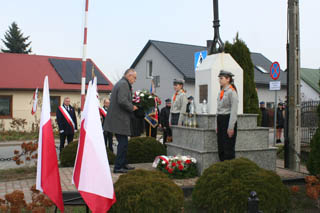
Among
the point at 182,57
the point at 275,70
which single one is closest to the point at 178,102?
the point at 275,70

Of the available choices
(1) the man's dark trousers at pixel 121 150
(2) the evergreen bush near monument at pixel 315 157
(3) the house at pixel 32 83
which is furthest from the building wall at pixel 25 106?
(2) the evergreen bush near monument at pixel 315 157

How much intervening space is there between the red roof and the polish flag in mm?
21224

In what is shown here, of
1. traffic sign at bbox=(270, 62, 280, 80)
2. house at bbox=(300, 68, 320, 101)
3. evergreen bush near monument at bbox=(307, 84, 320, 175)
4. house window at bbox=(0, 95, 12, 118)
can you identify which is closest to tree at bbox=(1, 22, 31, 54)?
house window at bbox=(0, 95, 12, 118)

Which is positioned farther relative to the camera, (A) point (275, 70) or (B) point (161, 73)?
(B) point (161, 73)

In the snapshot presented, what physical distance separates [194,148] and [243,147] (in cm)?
99

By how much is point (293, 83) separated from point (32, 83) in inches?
759

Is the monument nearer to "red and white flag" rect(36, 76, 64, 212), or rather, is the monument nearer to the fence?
"red and white flag" rect(36, 76, 64, 212)

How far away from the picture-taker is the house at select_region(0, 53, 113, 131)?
22.3 metres

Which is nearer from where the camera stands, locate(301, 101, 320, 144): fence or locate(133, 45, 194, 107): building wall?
locate(301, 101, 320, 144): fence

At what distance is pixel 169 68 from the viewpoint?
1065 inches

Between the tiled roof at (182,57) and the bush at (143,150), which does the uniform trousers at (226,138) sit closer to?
the bush at (143,150)

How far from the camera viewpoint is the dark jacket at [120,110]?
6.44 meters

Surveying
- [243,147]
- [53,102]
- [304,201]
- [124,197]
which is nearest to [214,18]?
[243,147]

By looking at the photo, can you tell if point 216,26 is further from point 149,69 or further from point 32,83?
point 149,69
